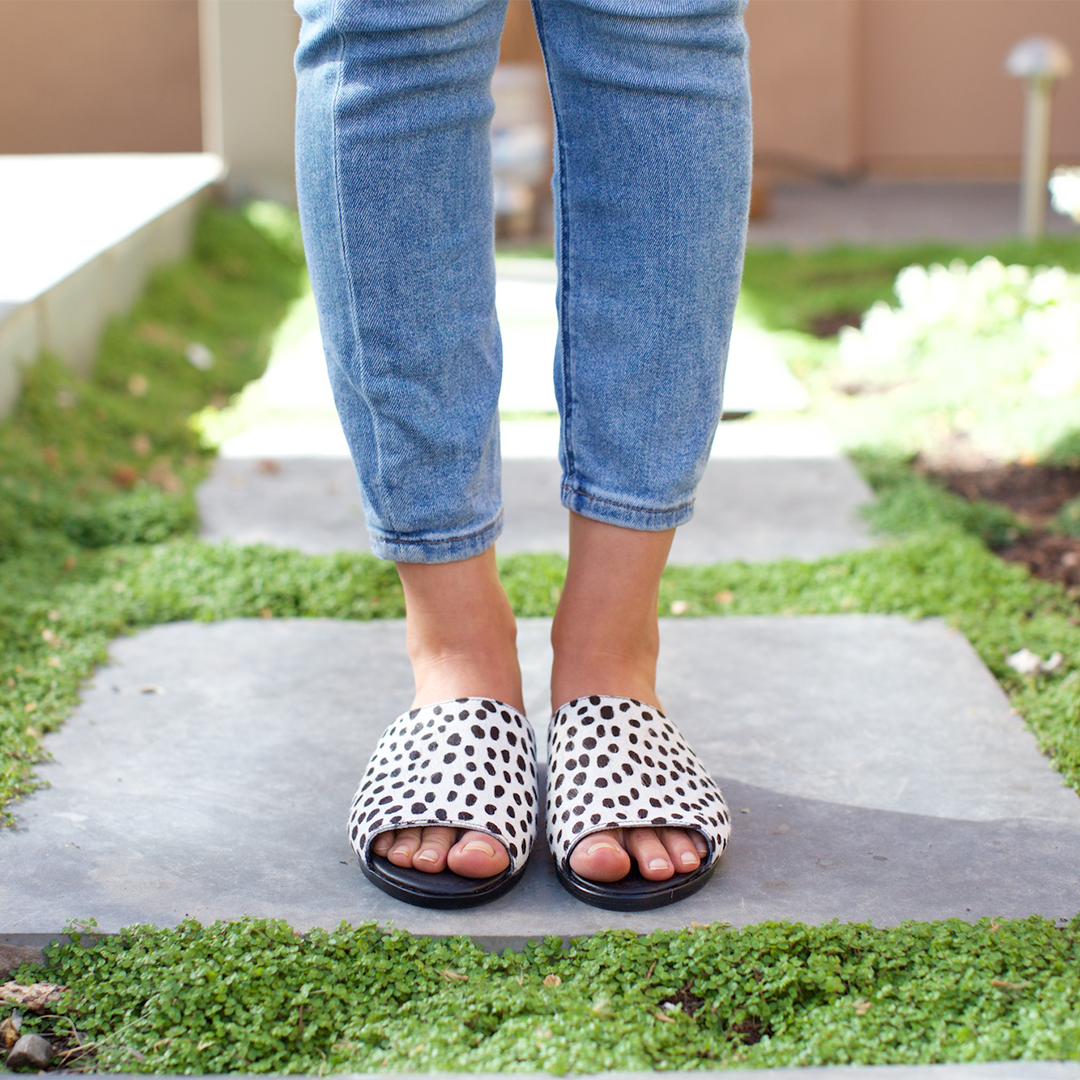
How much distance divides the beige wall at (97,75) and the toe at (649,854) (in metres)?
6.22

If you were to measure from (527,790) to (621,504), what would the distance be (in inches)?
10.4

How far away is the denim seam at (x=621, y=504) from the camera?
1062 millimetres

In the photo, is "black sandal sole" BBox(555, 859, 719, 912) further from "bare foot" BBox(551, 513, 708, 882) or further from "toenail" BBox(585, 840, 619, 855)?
"bare foot" BBox(551, 513, 708, 882)

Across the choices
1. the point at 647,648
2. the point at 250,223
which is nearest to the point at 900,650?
the point at 647,648

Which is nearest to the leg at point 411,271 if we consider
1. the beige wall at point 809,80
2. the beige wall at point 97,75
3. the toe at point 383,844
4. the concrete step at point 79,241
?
the toe at point 383,844

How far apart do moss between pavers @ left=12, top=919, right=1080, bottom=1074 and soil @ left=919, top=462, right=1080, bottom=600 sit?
910 millimetres

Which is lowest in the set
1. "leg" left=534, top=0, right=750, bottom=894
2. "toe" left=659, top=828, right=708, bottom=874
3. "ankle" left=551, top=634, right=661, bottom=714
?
"toe" left=659, top=828, right=708, bottom=874

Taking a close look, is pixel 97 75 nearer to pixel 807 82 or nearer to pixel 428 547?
pixel 807 82

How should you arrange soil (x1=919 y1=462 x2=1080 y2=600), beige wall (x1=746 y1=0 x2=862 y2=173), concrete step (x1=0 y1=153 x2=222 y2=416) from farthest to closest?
beige wall (x1=746 y1=0 x2=862 y2=173) < concrete step (x1=0 y1=153 x2=222 y2=416) < soil (x1=919 y1=462 x2=1080 y2=600)

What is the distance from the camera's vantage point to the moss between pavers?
0.81 metres

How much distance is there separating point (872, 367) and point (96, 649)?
1.87 m

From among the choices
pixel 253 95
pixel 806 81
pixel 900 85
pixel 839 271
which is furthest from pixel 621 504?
pixel 900 85

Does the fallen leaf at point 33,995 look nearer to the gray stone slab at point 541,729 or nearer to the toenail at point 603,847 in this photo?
the gray stone slab at point 541,729

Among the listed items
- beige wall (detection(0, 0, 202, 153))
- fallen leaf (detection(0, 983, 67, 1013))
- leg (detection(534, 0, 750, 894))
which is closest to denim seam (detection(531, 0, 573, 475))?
leg (detection(534, 0, 750, 894))
